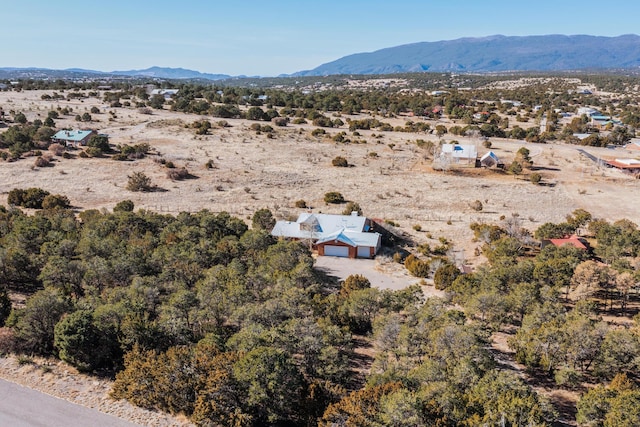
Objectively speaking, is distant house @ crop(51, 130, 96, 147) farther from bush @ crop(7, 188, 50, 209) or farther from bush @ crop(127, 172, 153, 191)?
bush @ crop(7, 188, 50, 209)

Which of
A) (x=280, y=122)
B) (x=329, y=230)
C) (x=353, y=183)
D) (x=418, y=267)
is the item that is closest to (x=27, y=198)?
(x=329, y=230)

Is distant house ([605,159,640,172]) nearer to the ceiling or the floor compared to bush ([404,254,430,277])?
nearer to the ceiling

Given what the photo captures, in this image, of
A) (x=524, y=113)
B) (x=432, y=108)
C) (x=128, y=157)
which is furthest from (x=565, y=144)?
(x=128, y=157)

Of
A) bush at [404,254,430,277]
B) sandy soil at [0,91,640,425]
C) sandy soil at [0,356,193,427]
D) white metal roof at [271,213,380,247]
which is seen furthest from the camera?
sandy soil at [0,91,640,425]

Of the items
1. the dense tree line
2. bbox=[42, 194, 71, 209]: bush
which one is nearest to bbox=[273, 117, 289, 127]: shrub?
bbox=[42, 194, 71, 209]: bush

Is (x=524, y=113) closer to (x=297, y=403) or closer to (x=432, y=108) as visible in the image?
(x=432, y=108)

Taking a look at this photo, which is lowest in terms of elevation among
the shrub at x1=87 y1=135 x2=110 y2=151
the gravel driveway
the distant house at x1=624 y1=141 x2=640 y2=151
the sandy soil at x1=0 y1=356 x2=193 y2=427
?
the gravel driveway

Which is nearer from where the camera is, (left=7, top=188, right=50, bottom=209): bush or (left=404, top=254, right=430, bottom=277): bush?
(left=404, top=254, right=430, bottom=277): bush

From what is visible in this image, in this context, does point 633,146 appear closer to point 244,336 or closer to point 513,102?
point 513,102
